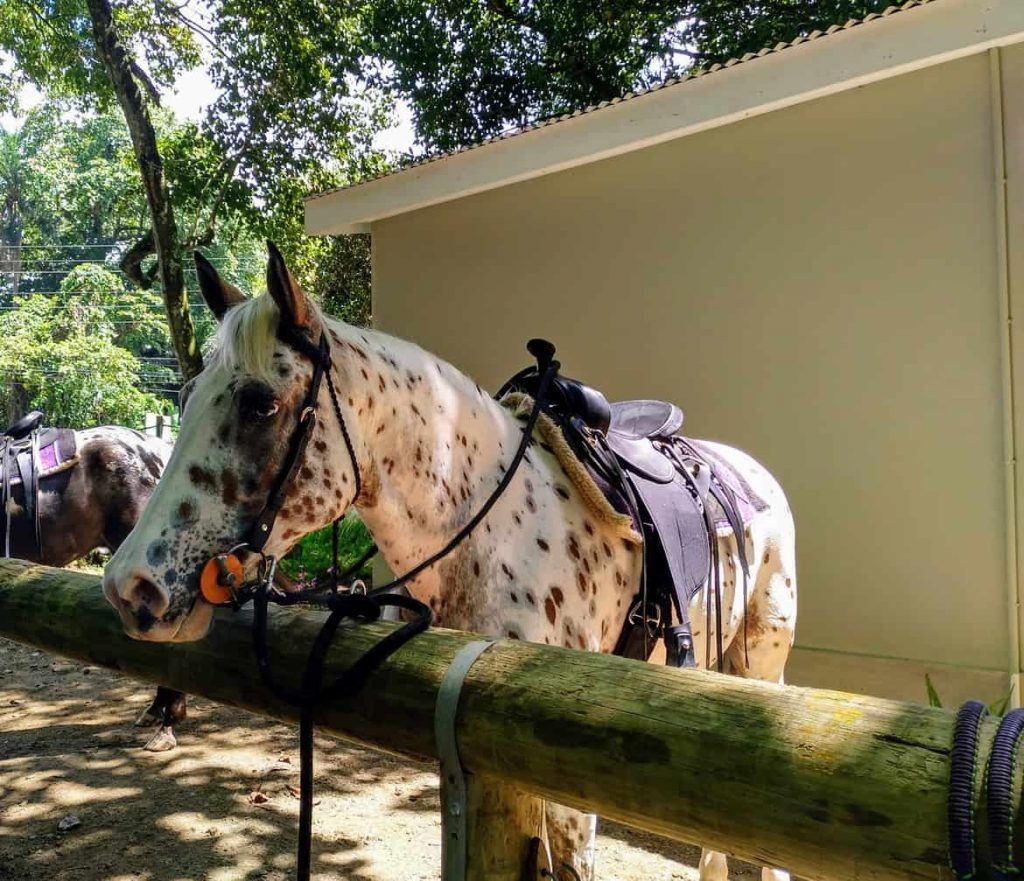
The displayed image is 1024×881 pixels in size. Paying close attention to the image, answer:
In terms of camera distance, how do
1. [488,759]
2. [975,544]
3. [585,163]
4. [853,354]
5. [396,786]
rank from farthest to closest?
1. [585,163]
2. [853,354]
3. [975,544]
4. [396,786]
5. [488,759]

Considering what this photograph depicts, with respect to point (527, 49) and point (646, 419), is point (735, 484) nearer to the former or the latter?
point (646, 419)

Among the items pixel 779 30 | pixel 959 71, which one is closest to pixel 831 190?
pixel 959 71

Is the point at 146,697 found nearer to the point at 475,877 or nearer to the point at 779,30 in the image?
the point at 475,877

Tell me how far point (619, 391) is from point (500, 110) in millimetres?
6638

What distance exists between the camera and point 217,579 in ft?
5.06

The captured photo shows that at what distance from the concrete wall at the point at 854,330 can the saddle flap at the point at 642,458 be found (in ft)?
8.44

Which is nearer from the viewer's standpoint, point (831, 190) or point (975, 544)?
point (975, 544)

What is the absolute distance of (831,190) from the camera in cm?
504

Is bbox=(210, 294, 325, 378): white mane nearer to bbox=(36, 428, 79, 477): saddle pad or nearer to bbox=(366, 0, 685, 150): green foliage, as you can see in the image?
bbox=(36, 428, 79, 477): saddle pad

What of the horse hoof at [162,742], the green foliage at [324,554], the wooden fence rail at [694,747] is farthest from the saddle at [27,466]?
the wooden fence rail at [694,747]

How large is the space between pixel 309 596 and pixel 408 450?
410 millimetres

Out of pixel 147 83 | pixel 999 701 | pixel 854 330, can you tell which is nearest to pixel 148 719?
pixel 999 701

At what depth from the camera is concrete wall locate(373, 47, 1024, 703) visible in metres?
4.42

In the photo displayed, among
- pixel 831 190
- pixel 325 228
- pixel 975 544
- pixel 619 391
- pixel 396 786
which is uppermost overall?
pixel 325 228
